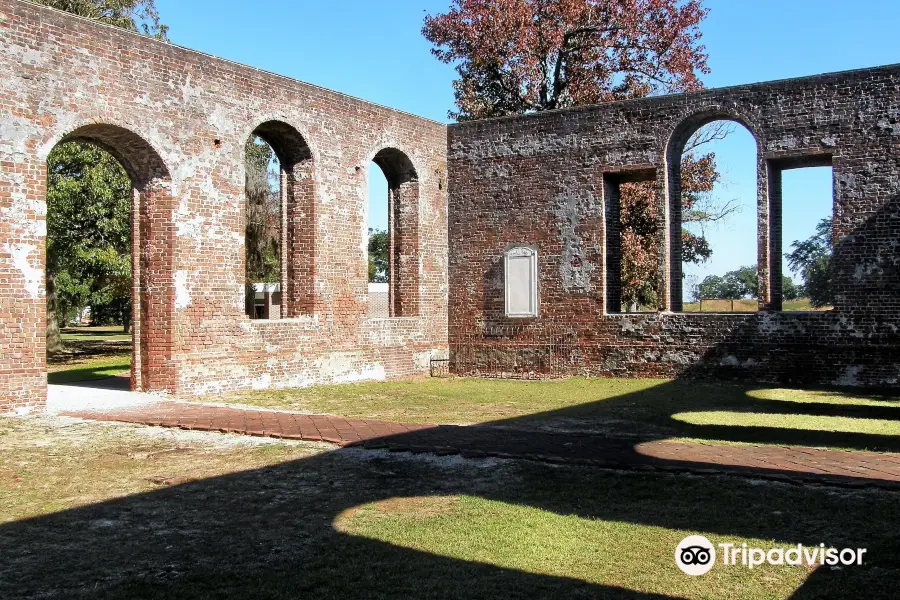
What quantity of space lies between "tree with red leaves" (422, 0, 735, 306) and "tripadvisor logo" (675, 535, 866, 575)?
1729cm

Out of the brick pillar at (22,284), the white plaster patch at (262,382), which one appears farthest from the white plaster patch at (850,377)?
the brick pillar at (22,284)

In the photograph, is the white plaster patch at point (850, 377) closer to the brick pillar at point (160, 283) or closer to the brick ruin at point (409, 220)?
the brick ruin at point (409, 220)

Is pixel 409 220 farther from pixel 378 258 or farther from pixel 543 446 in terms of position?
pixel 378 258

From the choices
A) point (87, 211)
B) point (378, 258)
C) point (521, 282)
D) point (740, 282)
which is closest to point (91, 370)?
point (87, 211)

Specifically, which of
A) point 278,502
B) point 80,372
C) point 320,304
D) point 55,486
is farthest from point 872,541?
point 80,372

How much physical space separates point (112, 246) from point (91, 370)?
3.04 meters

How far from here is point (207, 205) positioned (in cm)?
1208

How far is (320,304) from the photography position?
45.5 ft

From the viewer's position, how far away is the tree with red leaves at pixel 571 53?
22.0 m

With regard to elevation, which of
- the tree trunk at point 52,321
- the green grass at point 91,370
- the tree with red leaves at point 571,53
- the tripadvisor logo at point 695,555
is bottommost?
the tripadvisor logo at point 695,555

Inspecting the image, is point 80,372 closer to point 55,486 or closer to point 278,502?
point 55,486

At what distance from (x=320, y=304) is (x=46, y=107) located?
16.9ft

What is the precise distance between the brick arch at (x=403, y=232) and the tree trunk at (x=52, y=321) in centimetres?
968

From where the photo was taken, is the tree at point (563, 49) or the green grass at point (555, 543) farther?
the tree at point (563, 49)
